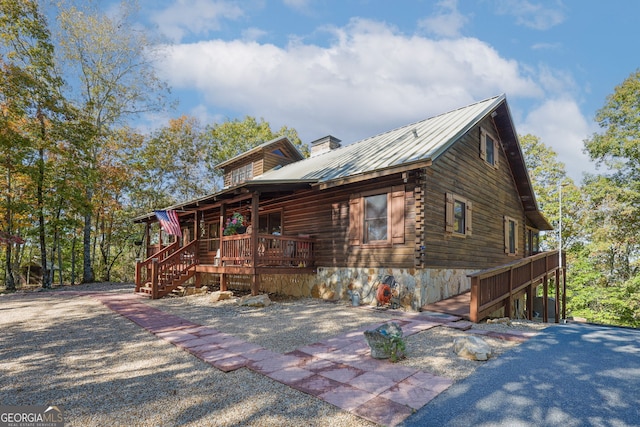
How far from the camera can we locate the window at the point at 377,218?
8914 millimetres

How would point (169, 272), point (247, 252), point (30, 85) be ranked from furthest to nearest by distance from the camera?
point (30, 85) → point (169, 272) → point (247, 252)

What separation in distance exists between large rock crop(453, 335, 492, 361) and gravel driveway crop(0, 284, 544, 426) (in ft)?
Result: 0.47

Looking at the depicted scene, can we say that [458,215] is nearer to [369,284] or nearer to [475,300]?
[369,284]

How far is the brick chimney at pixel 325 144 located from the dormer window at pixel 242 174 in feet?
14.6

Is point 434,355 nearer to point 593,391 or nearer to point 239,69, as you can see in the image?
point 593,391

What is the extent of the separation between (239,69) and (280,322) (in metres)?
22.6

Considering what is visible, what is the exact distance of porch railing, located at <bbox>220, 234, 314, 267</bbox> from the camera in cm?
988

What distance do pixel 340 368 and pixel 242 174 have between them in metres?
17.9

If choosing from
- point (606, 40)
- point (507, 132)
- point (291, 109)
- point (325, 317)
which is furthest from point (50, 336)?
point (291, 109)

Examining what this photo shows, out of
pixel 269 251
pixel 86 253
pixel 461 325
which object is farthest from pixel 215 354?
pixel 86 253

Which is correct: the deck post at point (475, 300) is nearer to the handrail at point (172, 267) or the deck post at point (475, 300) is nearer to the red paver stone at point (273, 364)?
the red paver stone at point (273, 364)

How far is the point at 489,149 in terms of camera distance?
12.7 metres

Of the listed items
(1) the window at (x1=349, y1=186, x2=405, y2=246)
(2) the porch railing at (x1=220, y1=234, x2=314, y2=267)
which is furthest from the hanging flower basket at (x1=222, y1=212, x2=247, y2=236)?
(1) the window at (x1=349, y1=186, x2=405, y2=246)

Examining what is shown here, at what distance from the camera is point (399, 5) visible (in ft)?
37.5
